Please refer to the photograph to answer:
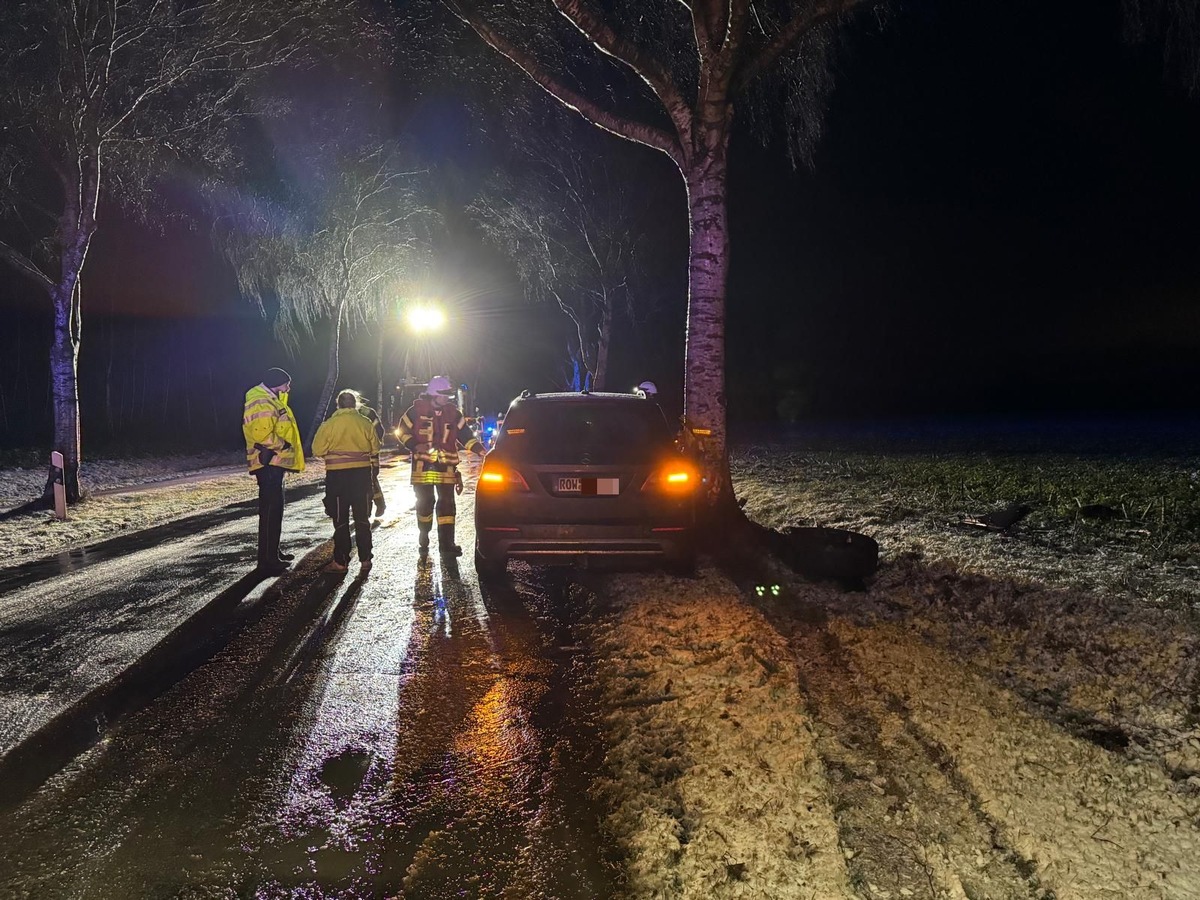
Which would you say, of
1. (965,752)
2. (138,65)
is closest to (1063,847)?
(965,752)

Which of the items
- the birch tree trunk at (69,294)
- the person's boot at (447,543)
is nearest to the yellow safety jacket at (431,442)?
the person's boot at (447,543)

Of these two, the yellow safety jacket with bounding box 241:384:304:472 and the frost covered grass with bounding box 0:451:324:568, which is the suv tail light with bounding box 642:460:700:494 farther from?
the frost covered grass with bounding box 0:451:324:568

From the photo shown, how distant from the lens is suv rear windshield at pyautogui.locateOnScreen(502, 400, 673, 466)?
243 inches

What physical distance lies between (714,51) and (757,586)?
5946mm

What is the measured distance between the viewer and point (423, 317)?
36094mm

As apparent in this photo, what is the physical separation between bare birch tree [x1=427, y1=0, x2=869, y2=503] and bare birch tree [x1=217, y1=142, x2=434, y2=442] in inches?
692

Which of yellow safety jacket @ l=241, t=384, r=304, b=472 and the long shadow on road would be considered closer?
yellow safety jacket @ l=241, t=384, r=304, b=472

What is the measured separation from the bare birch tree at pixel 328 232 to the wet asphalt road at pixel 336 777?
883 inches

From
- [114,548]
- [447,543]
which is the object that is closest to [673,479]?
[447,543]

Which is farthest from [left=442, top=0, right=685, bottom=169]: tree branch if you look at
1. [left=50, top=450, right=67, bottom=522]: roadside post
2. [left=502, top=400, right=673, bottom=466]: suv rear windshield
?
[left=50, top=450, right=67, bottom=522]: roadside post

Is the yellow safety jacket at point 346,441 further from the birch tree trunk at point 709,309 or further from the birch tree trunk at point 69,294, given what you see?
the birch tree trunk at point 69,294

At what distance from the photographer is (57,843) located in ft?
9.12

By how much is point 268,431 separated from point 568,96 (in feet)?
18.2

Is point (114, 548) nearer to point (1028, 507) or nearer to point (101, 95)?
point (101, 95)
